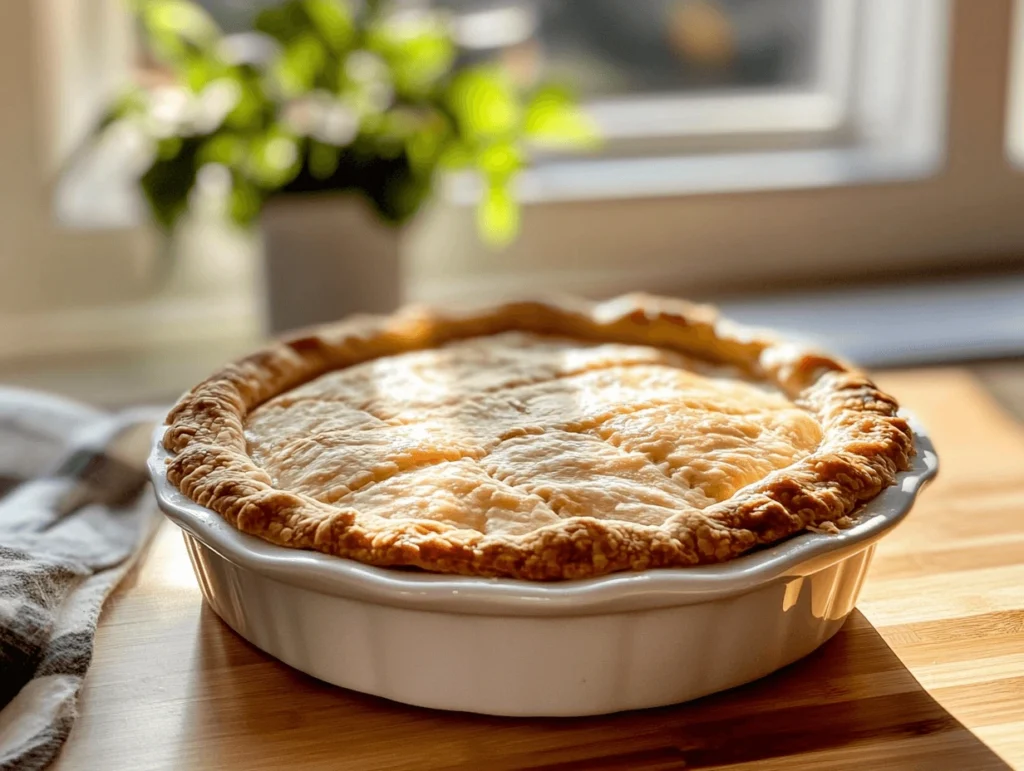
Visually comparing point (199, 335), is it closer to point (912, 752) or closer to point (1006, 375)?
point (1006, 375)

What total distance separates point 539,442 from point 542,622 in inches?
9.4

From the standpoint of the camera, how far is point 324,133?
187 centimetres

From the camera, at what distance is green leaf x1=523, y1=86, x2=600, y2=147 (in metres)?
1.90

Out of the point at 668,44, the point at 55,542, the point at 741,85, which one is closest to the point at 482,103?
the point at 668,44

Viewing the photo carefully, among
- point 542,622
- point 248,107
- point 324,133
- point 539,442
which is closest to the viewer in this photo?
point 542,622

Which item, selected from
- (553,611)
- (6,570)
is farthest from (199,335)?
(553,611)

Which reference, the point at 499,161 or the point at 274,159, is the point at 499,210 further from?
the point at 274,159

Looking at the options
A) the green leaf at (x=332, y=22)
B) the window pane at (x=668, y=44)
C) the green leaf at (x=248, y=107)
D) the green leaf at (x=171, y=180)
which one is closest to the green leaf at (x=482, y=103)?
the green leaf at (x=332, y=22)

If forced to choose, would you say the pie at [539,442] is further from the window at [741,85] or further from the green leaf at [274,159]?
the window at [741,85]

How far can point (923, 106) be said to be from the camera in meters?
2.34

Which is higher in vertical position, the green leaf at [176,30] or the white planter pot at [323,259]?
the green leaf at [176,30]

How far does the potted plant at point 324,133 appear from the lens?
179 centimetres

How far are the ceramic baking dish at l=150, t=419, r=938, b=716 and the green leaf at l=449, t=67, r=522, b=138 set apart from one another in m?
1.06

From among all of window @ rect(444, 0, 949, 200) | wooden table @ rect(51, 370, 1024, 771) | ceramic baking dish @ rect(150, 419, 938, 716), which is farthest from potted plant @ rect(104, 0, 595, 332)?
ceramic baking dish @ rect(150, 419, 938, 716)
